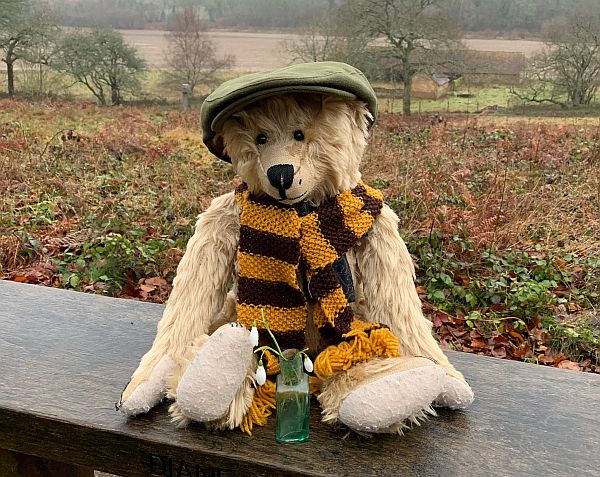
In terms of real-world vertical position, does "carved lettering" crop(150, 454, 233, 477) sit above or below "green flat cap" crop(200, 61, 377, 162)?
below

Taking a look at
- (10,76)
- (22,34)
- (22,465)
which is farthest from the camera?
(10,76)

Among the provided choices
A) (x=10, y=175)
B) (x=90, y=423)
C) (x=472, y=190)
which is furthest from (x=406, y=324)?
(x=10, y=175)

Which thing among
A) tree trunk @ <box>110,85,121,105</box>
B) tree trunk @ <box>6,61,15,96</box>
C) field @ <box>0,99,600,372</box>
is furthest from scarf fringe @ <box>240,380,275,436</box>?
tree trunk @ <box>6,61,15,96</box>

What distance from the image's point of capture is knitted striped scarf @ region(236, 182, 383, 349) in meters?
1.18

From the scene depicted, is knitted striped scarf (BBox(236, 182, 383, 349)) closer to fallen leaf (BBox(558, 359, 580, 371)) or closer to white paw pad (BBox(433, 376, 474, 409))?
white paw pad (BBox(433, 376, 474, 409))

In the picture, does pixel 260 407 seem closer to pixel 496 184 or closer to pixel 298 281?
pixel 298 281

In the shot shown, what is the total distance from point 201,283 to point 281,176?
1.07 ft

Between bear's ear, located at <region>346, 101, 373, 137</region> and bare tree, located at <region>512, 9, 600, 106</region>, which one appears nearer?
bear's ear, located at <region>346, 101, 373, 137</region>

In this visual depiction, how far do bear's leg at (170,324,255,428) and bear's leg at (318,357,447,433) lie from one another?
0.65 ft

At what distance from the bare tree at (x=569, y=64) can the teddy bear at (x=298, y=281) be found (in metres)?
7.85

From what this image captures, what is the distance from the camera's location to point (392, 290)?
1.25 meters

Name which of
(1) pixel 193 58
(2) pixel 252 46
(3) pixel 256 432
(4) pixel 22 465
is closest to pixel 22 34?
(1) pixel 193 58

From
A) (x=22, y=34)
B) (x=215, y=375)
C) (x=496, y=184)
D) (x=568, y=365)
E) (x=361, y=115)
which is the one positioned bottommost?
(x=568, y=365)

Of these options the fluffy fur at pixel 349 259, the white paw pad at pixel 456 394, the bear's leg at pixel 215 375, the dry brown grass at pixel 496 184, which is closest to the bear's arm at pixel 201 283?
the fluffy fur at pixel 349 259
